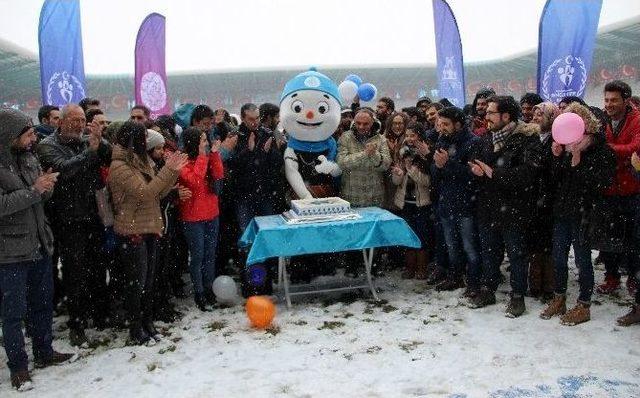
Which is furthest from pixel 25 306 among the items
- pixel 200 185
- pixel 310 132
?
pixel 310 132

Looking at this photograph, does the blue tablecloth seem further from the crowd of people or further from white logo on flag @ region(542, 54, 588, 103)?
white logo on flag @ region(542, 54, 588, 103)

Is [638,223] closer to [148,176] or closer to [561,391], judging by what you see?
[561,391]

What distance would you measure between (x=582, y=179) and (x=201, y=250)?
344 cm

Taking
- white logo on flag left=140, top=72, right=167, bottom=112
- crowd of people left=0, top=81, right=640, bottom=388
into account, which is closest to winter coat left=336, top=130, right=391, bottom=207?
crowd of people left=0, top=81, right=640, bottom=388

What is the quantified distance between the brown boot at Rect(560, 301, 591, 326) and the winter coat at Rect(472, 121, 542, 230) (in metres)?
0.79

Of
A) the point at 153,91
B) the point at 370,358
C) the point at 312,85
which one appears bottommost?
the point at 370,358

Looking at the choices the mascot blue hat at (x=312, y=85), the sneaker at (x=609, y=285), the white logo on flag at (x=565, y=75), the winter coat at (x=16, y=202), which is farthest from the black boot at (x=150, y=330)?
the white logo on flag at (x=565, y=75)

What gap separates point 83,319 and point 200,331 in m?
1.00

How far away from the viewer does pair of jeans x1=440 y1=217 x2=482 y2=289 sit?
484cm

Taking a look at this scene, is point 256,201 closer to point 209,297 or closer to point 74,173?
point 209,297

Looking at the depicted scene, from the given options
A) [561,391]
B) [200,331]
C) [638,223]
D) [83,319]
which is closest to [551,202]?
[638,223]

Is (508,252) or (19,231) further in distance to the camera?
(508,252)

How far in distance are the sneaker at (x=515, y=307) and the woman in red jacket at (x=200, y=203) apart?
9.36ft

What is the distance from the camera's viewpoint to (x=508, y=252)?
4457 mm
